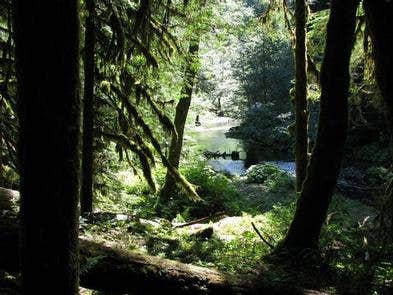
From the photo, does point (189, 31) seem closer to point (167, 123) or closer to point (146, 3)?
point (167, 123)

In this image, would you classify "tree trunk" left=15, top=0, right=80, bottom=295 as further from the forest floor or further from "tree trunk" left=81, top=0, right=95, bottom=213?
"tree trunk" left=81, top=0, right=95, bottom=213

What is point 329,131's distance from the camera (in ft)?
21.6

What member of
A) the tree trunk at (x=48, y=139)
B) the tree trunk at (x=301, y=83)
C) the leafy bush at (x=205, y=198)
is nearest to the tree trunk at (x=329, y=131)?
the tree trunk at (x=301, y=83)

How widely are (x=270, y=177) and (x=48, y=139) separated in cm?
1852

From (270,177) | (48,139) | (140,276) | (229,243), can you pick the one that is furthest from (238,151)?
(48,139)

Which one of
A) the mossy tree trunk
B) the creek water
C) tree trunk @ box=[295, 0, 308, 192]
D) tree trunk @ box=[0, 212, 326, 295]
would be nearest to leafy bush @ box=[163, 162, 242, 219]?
the creek water

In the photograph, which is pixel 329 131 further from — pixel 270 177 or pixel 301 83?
pixel 270 177

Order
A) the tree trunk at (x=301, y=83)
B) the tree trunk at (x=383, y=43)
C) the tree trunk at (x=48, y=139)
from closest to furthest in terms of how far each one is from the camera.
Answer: the tree trunk at (x=48, y=139)
the tree trunk at (x=383, y=43)
the tree trunk at (x=301, y=83)

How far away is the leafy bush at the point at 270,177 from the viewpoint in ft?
61.9

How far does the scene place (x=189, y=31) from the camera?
10758mm

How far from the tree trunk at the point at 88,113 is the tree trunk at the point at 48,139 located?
177 inches

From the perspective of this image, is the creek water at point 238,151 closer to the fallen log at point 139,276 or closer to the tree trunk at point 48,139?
the fallen log at point 139,276

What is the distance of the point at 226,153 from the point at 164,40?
25.1m

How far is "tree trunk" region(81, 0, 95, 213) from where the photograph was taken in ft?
23.3
